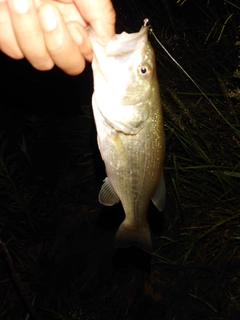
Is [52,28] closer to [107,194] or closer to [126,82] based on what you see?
[126,82]

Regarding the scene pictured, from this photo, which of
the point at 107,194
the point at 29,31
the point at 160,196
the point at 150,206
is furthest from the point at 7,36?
the point at 150,206

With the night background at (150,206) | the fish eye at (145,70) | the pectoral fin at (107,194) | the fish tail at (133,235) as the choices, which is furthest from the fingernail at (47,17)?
the night background at (150,206)

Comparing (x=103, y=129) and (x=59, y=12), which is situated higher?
(x=59, y=12)

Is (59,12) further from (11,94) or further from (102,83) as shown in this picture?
(11,94)

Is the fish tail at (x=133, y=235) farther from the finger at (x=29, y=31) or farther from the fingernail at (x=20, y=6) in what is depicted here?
the fingernail at (x=20, y=6)

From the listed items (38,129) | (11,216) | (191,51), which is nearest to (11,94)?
(38,129)

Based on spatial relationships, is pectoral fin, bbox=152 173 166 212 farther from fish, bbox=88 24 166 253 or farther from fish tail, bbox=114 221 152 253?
fish tail, bbox=114 221 152 253
